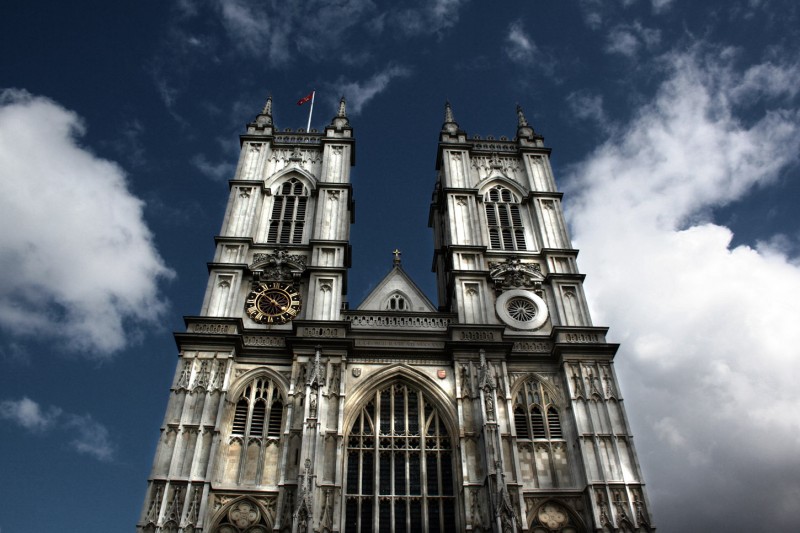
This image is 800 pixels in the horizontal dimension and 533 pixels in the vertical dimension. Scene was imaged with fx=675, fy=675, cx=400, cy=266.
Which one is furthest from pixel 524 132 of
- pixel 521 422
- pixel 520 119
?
pixel 521 422

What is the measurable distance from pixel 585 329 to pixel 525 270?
419 centimetres

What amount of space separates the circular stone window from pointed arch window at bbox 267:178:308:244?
33.0ft

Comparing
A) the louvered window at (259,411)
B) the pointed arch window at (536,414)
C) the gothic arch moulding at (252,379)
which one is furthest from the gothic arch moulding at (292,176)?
the pointed arch window at (536,414)

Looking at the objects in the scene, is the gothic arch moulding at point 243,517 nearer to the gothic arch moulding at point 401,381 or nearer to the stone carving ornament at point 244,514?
the stone carving ornament at point 244,514

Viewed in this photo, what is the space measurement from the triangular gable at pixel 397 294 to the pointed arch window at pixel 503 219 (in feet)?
14.8

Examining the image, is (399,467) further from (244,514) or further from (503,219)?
(503,219)

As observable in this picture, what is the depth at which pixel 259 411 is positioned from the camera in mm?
25656

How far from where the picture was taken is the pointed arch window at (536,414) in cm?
2564

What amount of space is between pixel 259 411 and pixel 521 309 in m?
12.0

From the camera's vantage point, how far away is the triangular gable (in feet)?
99.3

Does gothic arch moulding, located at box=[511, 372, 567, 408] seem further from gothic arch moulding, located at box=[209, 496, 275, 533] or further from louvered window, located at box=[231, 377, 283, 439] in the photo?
gothic arch moulding, located at box=[209, 496, 275, 533]

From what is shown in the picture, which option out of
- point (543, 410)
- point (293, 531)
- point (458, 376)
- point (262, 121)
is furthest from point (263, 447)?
point (262, 121)

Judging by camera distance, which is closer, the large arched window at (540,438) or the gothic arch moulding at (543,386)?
the large arched window at (540,438)

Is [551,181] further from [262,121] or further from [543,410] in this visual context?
[262,121]
